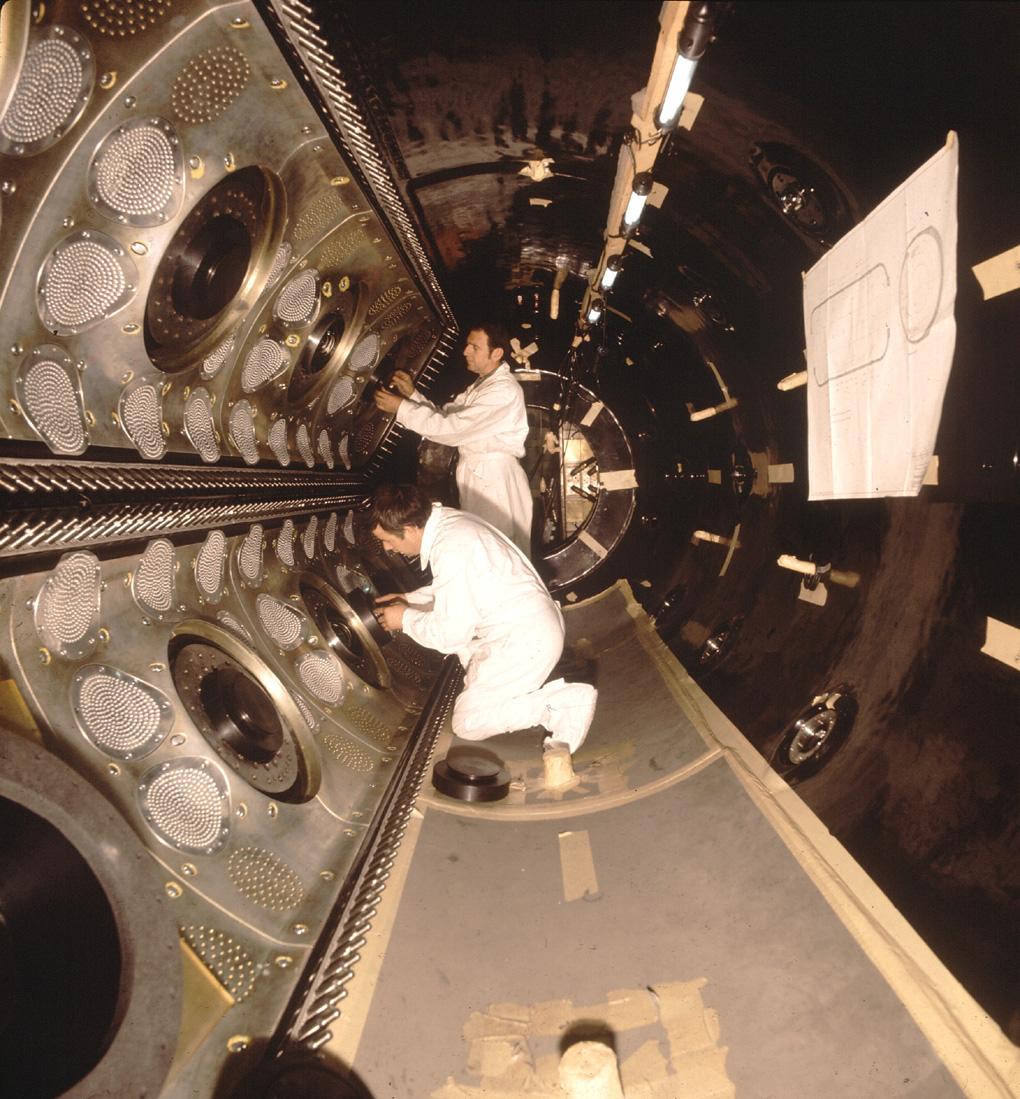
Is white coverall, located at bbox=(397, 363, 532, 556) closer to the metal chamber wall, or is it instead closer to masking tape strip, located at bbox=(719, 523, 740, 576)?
the metal chamber wall

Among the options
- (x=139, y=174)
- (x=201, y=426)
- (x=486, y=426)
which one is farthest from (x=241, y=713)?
(x=486, y=426)

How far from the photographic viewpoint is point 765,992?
6.56 ft

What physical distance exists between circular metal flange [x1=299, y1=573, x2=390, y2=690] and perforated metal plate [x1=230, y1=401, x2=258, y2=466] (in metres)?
0.94

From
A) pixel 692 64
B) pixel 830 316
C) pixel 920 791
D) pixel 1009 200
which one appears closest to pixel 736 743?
pixel 920 791

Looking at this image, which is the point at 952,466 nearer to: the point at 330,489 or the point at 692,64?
the point at 692,64

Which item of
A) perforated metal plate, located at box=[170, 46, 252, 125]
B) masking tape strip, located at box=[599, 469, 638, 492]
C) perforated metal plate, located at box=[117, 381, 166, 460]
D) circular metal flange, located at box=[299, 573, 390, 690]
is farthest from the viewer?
masking tape strip, located at box=[599, 469, 638, 492]

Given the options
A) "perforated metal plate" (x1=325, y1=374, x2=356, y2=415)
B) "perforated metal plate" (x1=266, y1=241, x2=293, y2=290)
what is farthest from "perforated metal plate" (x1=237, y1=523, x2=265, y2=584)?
"perforated metal plate" (x1=325, y1=374, x2=356, y2=415)

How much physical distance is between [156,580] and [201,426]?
0.95 metres

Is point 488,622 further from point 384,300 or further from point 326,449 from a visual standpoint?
point 384,300

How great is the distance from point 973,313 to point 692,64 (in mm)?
1192

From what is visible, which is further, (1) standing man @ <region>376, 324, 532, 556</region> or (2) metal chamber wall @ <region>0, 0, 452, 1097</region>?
(1) standing man @ <region>376, 324, 532, 556</region>

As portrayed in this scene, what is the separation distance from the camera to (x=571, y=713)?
3.95 m

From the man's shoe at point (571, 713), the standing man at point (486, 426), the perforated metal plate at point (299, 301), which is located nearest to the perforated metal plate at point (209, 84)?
the perforated metal plate at point (299, 301)

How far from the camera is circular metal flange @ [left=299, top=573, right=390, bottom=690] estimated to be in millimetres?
4207
